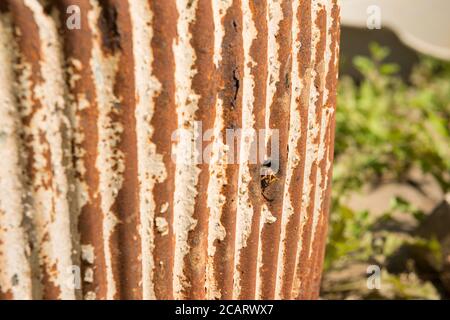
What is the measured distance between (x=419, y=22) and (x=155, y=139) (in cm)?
363

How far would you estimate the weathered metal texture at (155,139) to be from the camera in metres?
1.01

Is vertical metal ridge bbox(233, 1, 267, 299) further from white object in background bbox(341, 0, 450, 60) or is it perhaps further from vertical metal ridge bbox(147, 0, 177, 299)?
white object in background bbox(341, 0, 450, 60)

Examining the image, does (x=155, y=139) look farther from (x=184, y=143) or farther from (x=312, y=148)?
(x=312, y=148)

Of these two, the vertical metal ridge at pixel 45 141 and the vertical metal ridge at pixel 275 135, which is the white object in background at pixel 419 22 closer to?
the vertical metal ridge at pixel 275 135

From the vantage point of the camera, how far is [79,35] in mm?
996

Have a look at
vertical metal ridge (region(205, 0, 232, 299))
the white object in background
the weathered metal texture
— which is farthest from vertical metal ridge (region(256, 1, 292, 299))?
the white object in background

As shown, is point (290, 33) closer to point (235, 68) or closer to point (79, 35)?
point (235, 68)

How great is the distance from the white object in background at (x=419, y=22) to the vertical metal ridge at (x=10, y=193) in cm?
338

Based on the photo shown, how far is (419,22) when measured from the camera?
13.9 feet

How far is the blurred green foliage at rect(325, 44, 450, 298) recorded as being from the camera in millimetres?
2518

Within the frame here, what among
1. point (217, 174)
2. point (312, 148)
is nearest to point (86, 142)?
point (217, 174)

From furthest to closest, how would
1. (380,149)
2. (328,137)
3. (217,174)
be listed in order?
(380,149) → (328,137) → (217,174)

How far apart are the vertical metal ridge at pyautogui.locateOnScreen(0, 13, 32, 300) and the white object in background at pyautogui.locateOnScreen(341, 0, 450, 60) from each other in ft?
11.1
